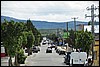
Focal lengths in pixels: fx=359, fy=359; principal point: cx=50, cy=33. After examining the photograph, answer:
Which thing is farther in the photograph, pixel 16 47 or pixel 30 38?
pixel 30 38

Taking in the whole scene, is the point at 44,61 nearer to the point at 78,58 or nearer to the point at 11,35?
the point at 78,58

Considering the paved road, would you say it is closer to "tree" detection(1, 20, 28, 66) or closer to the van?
the van

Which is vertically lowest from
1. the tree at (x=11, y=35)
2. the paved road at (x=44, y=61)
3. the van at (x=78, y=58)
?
the paved road at (x=44, y=61)

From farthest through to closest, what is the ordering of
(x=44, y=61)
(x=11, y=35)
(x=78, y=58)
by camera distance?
1. (x=44, y=61)
2. (x=78, y=58)
3. (x=11, y=35)

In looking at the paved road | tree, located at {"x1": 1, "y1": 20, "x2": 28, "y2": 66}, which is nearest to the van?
tree, located at {"x1": 1, "y1": 20, "x2": 28, "y2": 66}

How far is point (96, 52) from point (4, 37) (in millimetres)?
13503

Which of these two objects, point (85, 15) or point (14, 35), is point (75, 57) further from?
point (85, 15)

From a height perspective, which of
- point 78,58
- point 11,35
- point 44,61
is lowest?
point 44,61

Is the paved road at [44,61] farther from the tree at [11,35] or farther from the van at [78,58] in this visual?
the tree at [11,35]

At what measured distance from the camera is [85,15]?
5888 cm

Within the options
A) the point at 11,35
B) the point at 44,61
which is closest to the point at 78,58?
the point at 11,35

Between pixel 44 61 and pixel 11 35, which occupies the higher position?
pixel 11 35

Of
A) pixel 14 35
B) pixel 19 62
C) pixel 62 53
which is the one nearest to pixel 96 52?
pixel 19 62

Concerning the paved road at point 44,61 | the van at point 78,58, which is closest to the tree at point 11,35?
the van at point 78,58
